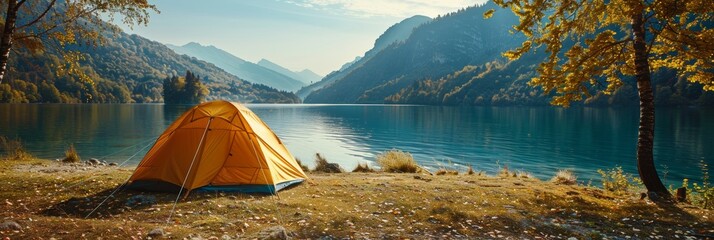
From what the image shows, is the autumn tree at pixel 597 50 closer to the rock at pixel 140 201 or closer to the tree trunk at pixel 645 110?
the tree trunk at pixel 645 110

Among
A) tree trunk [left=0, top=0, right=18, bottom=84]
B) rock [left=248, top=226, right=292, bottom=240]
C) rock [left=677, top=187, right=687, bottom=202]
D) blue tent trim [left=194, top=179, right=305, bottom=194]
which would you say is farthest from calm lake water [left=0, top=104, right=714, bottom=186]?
rock [left=248, top=226, right=292, bottom=240]

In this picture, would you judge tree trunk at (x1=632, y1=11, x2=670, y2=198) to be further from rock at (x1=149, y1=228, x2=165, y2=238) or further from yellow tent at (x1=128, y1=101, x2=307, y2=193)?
rock at (x1=149, y1=228, x2=165, y2=238)

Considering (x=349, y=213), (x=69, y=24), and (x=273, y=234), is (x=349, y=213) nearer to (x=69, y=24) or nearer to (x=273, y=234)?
(x=273, y=234)

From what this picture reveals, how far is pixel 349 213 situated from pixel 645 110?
37.3 feet

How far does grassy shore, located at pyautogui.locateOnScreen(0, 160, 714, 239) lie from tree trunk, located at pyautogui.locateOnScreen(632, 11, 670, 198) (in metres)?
0.95

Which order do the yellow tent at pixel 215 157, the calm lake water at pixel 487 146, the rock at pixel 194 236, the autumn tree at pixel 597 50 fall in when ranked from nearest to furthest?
the rock at pixel 194 236 → the autumn tree at pixel 597 50 → the yellow tent at pixel 215 157 → the calm lake water at pixel 487 146

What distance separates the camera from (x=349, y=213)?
39.7 feet

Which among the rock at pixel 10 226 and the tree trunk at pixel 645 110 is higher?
the tree trunk at pixel 645 110

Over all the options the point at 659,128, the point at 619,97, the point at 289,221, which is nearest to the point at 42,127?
the point at 289,221

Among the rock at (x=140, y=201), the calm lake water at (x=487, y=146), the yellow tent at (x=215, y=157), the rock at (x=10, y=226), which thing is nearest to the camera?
the rock at (x=10, y=226)

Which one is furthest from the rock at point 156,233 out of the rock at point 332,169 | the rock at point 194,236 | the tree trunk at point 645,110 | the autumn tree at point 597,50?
the rock at point 332,169

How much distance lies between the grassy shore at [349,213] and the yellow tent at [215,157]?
721 mm

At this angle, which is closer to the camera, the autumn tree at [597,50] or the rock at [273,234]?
Result: the rock at [273,234]

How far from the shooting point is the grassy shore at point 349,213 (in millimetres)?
10007
